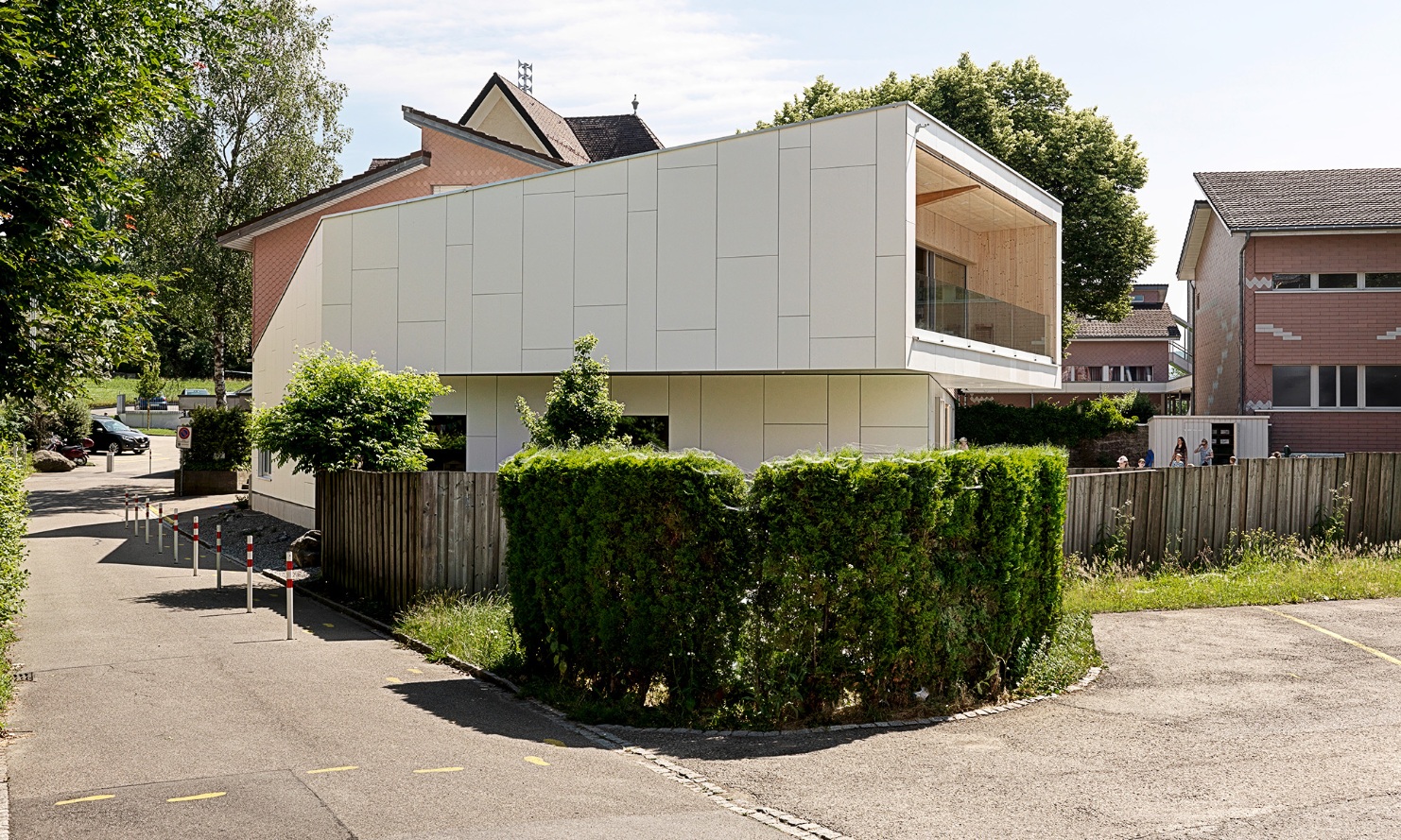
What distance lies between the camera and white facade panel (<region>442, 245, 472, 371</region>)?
23.2m

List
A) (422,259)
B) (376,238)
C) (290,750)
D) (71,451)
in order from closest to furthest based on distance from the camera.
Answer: (290,750) → (422,259) → (376,238) → (71,451)

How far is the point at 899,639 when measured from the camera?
8.88 meters

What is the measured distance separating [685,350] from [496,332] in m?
→ 4.18

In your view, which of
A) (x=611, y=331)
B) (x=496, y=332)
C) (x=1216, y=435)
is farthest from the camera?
(x=1216, y=435)

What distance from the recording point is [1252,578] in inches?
623

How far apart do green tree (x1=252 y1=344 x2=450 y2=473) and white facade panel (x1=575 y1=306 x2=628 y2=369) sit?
14.3 feet

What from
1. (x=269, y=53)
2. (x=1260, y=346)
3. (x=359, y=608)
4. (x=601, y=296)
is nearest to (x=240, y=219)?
(x=269, y=53)

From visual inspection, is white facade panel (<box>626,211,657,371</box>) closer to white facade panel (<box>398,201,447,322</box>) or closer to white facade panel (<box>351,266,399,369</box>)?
white facade panel (<box>398,201,447,322</box>)

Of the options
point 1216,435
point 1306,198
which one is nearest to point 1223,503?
point 1216,435

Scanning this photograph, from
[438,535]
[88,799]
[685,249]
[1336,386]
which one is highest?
[685,249]

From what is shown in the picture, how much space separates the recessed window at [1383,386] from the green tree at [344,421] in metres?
28.3

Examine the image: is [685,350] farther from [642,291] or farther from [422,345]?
[422,345]

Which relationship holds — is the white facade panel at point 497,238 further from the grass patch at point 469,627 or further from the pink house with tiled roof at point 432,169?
the grass patch at point 469,627

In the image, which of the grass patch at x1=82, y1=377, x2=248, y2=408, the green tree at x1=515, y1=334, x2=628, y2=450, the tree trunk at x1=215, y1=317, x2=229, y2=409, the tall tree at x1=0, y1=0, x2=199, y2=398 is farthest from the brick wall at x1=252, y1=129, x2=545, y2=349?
the grass patch at x1=82, y1=377, x2=248, y2=408
